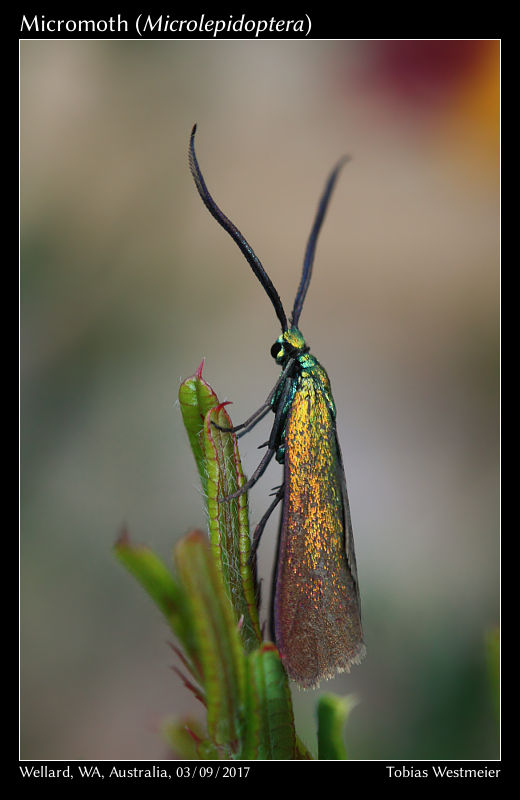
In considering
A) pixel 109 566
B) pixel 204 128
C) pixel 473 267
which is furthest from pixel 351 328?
pixel 109 566

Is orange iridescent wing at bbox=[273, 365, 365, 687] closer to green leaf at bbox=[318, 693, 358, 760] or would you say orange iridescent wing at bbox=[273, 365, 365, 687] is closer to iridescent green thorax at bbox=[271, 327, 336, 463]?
iridescent green thorax at bbox=[271, 327, 336, 463]

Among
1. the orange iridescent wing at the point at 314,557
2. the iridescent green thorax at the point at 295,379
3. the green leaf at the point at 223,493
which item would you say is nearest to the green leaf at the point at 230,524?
the green leaf at the point at 223,493

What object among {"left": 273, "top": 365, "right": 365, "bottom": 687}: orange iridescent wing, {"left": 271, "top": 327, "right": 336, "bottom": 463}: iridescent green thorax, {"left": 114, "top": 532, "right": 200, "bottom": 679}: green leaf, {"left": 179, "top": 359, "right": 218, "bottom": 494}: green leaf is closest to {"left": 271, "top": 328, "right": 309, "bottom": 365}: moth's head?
{"left": 271, "top": 327, "right": 336, "bottom": 463}: iridescent green thorax

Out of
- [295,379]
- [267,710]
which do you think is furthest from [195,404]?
[295,379]

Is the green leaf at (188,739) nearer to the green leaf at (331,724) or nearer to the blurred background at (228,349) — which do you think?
the green leaf at (331,724)

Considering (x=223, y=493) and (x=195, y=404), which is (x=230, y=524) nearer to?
(x=223, y=493)
